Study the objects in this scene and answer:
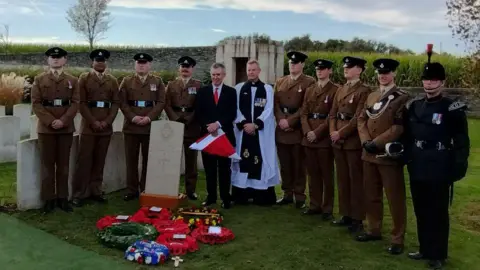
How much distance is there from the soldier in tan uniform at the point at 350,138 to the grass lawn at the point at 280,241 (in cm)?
36

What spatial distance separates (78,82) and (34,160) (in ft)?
3.40

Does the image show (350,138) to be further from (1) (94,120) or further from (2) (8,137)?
(2) (8,137)

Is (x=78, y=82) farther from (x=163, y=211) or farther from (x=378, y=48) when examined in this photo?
(x=378, y=48)

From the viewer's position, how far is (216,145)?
6.56 metres

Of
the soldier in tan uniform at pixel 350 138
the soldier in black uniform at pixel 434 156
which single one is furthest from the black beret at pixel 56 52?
the soldier in black uniform at pixel 434 156

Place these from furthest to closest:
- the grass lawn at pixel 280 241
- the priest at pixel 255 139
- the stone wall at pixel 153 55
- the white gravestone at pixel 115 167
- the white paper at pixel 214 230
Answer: the stone wall at pixel 153 55
the white gravestone at pixel 115 167
the priest at pixel 255 139
the white paper at pixel 214 230
the grass lawn at pixel 280 241

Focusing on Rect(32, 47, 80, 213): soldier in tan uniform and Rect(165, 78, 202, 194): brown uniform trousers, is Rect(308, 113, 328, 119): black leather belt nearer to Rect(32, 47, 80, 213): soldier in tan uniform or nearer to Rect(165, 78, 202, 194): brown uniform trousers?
Rect(165, 78, 202, 194): brown uniform trousers

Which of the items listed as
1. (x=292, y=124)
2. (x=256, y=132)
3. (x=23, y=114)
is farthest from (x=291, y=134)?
(x=23, y=114)

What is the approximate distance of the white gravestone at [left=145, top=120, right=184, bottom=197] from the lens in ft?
21.6

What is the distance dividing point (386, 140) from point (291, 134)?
1.71 m

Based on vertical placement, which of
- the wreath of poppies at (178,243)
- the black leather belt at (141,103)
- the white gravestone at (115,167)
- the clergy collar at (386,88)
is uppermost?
the clergy collar at (386,88)

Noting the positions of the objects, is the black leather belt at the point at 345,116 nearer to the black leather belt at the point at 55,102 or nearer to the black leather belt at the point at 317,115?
the black leather belt at the point at 317,115

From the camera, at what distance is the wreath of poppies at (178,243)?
5008mm

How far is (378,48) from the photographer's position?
3216 centimetres
